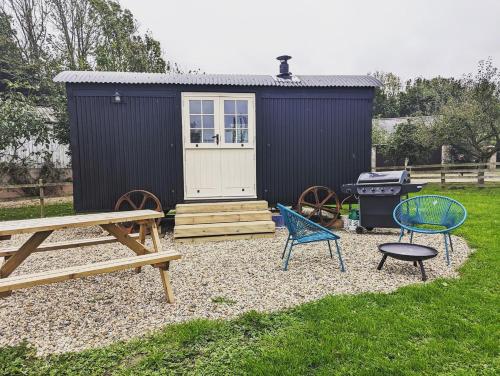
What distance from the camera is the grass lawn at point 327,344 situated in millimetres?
2006

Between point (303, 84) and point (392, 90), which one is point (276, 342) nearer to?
point (303, 84)

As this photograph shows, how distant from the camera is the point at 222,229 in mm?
5469

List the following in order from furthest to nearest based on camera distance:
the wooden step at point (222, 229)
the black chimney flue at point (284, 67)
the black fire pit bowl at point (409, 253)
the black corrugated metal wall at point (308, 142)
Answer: the black chimney flue at point (284, 67) < the black corrugated metal wall at point (308, 142) < the wooden step at point (222, 229) < the black fire pit bowl at point (409, 253)

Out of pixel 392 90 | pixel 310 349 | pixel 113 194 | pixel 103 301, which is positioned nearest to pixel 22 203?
pixel 113 194

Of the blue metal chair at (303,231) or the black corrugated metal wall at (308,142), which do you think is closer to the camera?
the blue metal chair at (303,231)

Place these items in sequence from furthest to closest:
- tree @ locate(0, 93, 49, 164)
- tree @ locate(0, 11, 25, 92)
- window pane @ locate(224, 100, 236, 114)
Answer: tree @ locate(0, 11, 25, 92) < tree @ locate(0, 93, 49, 164) < window pane @ locate(224, 100, 236, 114)

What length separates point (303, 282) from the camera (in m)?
3.46

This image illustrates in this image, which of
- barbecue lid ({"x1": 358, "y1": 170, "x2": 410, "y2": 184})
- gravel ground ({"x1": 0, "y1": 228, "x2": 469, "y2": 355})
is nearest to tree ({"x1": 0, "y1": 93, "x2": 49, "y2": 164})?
gravel ground ({"x1": 0, "y1": 228, "x2": 469, "y2": 355})

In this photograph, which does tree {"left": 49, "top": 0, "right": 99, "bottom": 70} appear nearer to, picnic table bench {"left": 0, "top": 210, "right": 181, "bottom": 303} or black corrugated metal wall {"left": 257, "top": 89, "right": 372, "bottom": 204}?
black corrugated metal wall {"left": 257, "top": 89, "right": 372, "bottom": 204}

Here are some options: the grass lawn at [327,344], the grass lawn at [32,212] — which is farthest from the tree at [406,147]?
the grass lawn at [32,212]

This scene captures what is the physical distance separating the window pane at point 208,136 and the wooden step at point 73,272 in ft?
11.6

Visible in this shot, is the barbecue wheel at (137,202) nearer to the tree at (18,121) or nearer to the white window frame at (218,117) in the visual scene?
the white window frame at (218,117)

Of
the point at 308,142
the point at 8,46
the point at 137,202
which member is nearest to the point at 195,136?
the point at 137,202

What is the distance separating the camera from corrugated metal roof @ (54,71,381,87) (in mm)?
5707
